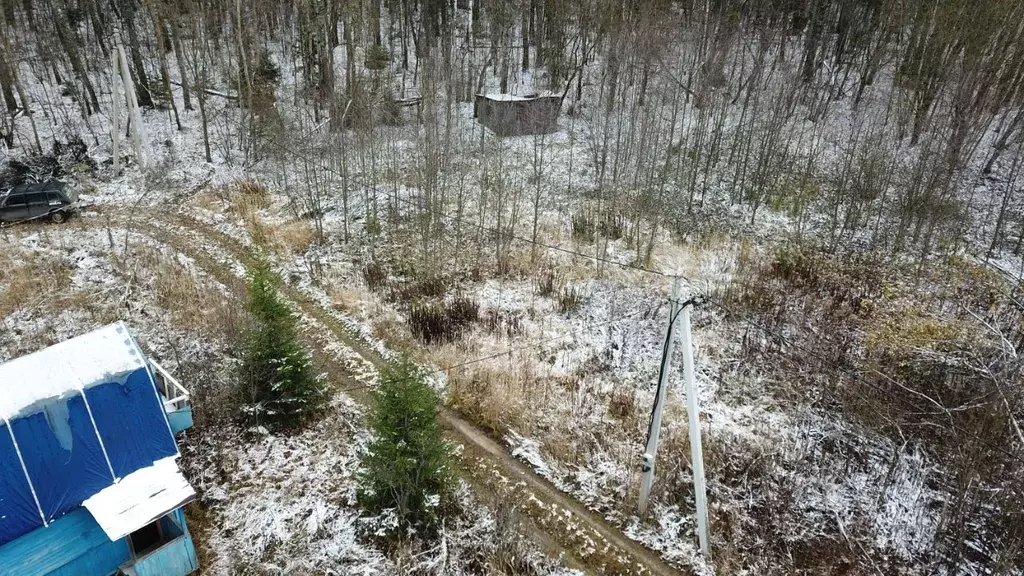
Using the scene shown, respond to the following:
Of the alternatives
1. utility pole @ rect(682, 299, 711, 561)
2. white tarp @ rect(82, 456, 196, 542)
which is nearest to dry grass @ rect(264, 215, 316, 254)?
white tarp @ rect(82, 456, 196, 542)

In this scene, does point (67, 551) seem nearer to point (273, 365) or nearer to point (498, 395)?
point (273, 365)

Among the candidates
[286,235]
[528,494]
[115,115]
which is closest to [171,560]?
[528,494]

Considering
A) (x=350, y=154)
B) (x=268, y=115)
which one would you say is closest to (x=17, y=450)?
(x=350, y=154)

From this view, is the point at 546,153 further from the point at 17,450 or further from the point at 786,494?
the point at 17,450

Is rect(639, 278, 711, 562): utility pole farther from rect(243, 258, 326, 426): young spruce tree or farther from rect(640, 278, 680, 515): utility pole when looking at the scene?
rect(243, 258, 326, 426): young spruce tree

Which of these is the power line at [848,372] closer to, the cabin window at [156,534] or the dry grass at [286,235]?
the cabin window at [156,534]

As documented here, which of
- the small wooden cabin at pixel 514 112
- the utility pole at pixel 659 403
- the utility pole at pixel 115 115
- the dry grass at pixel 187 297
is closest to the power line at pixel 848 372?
the utility pole at pixel 659 403
